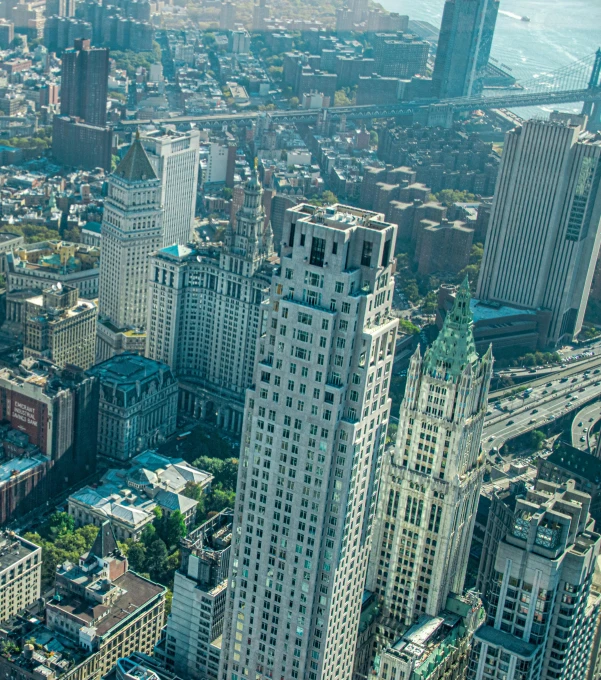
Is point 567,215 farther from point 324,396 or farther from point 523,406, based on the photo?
point 324,396

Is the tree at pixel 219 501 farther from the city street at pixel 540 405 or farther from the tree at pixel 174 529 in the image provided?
the city street at pixel 540 405

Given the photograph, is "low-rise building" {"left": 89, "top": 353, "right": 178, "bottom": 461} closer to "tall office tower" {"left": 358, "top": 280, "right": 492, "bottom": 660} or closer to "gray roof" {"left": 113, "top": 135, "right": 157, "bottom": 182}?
"gray roof" {"left": 113, "top": 135, "right": 157, "bottom": 182}

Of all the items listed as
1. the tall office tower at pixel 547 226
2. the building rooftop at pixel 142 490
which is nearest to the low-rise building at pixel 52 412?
the building rooftop at pixel 142 490

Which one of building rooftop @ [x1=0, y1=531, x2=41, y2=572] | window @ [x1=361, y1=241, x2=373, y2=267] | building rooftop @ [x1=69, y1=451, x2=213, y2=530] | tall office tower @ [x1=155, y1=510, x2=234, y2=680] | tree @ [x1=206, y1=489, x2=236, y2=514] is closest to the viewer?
window @ [x1=361, y1=241, x2=373, y2=267]

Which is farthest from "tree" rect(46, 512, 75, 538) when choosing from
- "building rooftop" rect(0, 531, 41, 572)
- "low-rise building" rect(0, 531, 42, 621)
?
"low-rise building" rect(0, 531, 42, 621)

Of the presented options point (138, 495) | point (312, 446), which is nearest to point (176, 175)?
point (138, 495)

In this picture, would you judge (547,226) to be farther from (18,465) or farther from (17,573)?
(17,573)
